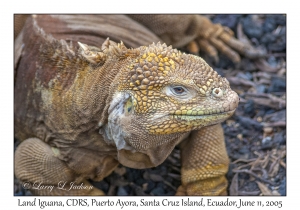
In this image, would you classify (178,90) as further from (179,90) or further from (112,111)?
(112,111)

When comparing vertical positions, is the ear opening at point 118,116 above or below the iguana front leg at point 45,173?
above

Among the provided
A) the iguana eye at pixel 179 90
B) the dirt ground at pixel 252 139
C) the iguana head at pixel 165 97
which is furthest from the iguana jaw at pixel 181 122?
the dirt ground at pixel 252 139

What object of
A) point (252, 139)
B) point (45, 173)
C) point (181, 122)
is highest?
point (181, 122)

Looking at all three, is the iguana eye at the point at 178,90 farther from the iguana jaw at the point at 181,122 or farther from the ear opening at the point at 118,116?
the ear opening at the point at 118,116

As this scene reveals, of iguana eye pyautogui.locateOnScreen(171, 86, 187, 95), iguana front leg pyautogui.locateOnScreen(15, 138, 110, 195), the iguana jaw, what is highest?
iguana eye pyautogui.locateOnScreen(171, 86, 187, 95)

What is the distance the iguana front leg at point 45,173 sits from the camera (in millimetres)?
4594

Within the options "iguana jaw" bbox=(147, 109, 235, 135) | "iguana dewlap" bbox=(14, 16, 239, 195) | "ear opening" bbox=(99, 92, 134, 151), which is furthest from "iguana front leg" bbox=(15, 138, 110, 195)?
"iguana jaw" bbox=(147, 109, 235, 135)

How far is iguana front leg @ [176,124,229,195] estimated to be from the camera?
4.79m

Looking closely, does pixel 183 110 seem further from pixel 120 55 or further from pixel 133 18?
pixel 133 18

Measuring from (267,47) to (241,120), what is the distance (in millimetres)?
1219

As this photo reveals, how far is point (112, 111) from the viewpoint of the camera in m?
3.78

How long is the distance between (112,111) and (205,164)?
136 centimetres

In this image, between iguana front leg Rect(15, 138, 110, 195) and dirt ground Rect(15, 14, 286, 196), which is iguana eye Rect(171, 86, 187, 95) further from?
dirt ground Rect(15, 14, 286, 196)

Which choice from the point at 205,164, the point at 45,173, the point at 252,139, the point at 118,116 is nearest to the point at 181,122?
the point at 118,116
